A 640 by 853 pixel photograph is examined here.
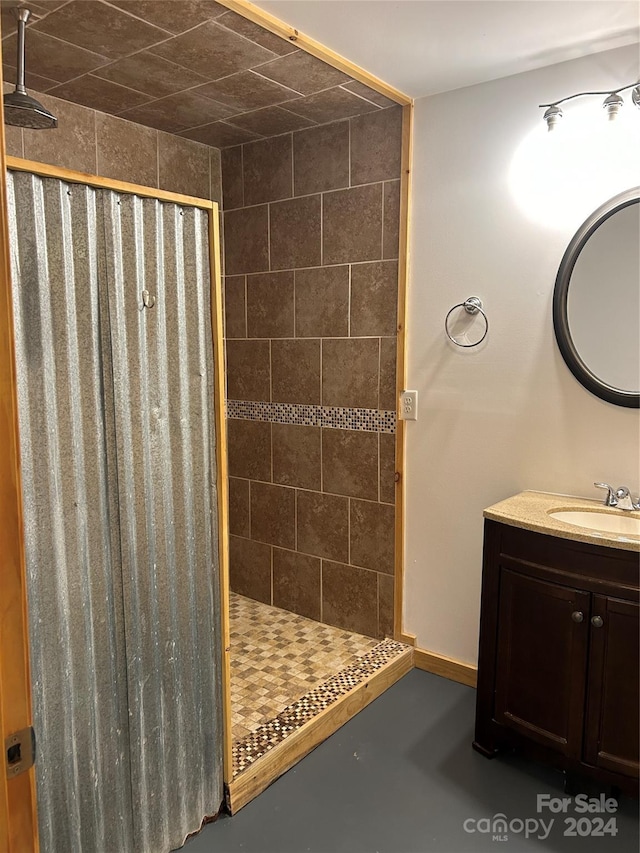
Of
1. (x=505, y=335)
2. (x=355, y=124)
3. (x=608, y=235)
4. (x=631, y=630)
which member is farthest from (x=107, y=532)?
(x=355, y=124)

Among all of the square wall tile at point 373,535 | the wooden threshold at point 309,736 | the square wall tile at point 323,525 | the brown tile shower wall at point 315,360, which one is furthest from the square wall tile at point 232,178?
the wooden threshold at point 309,736

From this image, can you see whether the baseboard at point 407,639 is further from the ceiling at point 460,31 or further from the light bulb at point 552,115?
the ceiling at point 460,31

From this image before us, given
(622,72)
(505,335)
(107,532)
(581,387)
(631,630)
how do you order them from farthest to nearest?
(505,335), (581,387), (622,72), (631,630), (107,532)

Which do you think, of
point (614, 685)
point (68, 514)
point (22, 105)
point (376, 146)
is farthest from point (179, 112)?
point (614, 685)

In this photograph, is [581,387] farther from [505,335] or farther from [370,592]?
[370,592]

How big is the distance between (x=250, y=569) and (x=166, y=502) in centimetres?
187

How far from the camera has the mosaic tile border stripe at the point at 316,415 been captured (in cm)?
296

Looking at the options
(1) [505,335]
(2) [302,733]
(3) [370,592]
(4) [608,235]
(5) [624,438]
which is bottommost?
(2) [302,733]

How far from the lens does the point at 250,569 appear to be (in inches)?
138

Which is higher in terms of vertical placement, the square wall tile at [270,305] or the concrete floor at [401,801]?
the square wall tile at [270,305]

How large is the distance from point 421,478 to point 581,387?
0.79m

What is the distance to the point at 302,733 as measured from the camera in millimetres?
2293

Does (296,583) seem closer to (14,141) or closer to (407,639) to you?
(407,639)

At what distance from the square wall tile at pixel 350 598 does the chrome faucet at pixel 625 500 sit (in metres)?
1.17
